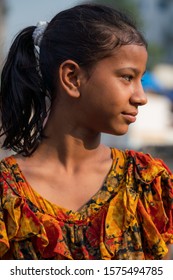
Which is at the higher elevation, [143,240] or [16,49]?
[16,49]

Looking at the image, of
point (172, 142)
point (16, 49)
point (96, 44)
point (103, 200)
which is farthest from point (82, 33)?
point (172, 142)

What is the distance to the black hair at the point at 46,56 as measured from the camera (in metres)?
3.15

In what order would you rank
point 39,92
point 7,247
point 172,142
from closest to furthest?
point 7,247, point 39,92, point 172,142

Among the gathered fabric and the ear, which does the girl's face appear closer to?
the ear

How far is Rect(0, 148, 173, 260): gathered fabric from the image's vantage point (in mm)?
3043

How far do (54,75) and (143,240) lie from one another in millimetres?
591

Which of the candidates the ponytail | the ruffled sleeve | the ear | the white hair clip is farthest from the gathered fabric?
the white hair clip

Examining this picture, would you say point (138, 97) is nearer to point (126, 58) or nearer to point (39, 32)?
point (126, 58)

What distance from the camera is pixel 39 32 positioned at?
10.8 ft

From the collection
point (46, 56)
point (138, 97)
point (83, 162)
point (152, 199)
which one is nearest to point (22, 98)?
point (46, 56)

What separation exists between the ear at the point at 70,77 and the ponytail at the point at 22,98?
12 cm

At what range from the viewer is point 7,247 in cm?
304

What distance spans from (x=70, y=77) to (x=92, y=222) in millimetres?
458

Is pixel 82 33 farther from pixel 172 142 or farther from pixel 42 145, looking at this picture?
pixel 172 142
